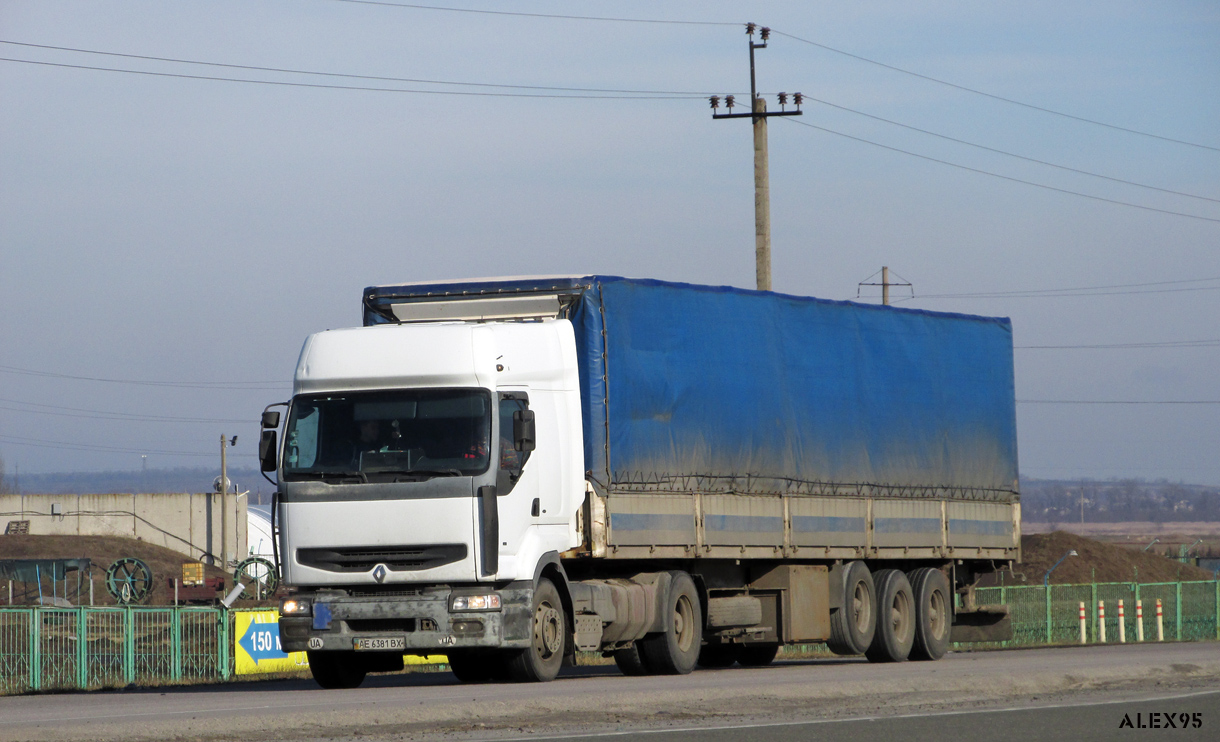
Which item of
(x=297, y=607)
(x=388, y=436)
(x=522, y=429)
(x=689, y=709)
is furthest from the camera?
(x=297, y=607)

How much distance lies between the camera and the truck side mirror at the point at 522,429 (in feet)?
50.9

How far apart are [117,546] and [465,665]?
72.8m

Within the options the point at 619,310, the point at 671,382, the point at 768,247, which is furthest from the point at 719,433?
the point at 768,247

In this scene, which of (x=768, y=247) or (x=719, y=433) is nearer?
(x=719, y=433)

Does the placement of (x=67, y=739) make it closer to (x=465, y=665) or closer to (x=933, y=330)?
(x=465, y=665)

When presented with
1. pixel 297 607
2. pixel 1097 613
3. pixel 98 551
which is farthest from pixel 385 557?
pixel 98 551

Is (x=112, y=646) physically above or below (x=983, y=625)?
below

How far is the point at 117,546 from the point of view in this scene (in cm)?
8625

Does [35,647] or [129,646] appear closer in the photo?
[35,647]

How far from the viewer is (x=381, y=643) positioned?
1570 centimetres

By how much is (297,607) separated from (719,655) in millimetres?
8324

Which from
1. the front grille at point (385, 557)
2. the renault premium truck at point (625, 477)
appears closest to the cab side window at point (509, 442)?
the renault premium truck at point (625, 477)

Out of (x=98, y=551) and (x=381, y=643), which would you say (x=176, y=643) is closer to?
(x=381, y=643)

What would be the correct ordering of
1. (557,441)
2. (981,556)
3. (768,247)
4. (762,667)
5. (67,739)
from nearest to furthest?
(67,739), (557,441), (762,667), (981,556), (768,247)
